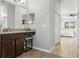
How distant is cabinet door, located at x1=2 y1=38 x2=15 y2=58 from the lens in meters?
2.96

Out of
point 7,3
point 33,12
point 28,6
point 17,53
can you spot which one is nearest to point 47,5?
point 33,12

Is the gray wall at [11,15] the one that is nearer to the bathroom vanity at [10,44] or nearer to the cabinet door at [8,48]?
the bathroom vanity at [10,44]

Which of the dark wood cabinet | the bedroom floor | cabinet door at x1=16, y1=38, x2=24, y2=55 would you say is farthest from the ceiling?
the dark wood cabinet

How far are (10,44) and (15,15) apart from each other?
2041 millimetres

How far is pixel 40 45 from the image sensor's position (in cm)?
477

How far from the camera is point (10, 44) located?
10.6 feet

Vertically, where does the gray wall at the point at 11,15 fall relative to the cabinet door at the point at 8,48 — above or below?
above

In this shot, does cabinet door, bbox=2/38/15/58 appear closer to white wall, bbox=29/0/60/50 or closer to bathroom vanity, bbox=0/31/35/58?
bathroom vanity, bbox=0/31/35/58

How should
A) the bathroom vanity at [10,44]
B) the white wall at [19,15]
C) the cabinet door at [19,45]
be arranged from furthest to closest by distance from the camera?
1. the white wall at [19,15]
2. the cabinet door at [19,45]
3. the bathroom vanity at [10,44]

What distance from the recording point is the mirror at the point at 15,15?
162 inches

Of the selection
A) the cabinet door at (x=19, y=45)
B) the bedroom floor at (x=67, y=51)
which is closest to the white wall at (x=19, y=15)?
the cabinet door at (x=19, y=45)

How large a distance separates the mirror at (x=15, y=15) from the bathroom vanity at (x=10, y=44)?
→ 0.91 metres

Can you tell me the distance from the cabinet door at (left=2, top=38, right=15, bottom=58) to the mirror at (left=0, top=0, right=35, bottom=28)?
42.4 inches

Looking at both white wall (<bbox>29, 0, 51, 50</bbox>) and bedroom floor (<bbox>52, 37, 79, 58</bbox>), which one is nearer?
bedroom floor (<bbox>52, 37, 79, 58</bbox>)
